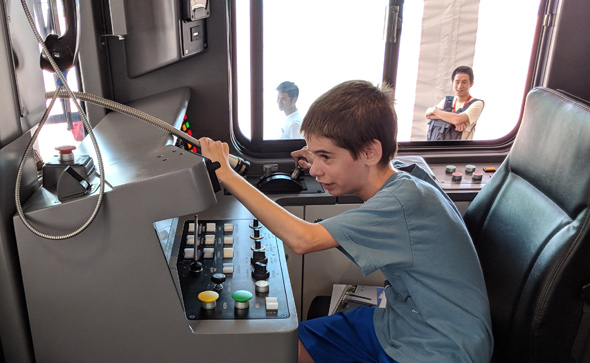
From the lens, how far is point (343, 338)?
1386 millimetres

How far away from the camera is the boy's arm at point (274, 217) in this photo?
1.11 metres

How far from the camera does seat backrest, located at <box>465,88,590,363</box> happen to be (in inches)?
48.3

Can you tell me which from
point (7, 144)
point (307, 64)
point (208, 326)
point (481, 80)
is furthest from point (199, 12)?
point (481, 80)

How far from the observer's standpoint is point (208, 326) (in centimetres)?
102

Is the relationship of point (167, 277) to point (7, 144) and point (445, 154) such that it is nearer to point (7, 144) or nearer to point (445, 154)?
point (7, 144)

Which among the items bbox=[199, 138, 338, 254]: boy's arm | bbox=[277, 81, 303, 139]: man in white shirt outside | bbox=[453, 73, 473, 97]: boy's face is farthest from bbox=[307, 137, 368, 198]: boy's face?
bbox=[453, 73, 473, 97]: boy's face

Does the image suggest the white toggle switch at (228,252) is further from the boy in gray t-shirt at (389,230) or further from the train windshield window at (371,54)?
the train windshield window at (371,54)

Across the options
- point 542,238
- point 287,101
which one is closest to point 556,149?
point 542,238

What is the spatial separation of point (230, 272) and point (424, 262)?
1.53 ft

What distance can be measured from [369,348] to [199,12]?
1.30m

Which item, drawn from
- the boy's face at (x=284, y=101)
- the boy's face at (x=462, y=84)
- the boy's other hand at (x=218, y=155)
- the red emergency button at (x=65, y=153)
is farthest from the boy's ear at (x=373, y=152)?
the boy's face at (x=462, y=84)

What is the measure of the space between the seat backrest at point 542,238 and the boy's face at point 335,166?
0.50 meters

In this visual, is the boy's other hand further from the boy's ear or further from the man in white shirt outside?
the man in white shirt outside

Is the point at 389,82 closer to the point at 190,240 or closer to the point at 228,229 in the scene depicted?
the point at 228,229
